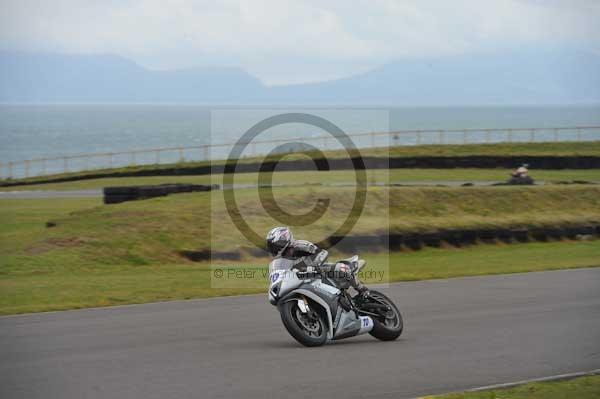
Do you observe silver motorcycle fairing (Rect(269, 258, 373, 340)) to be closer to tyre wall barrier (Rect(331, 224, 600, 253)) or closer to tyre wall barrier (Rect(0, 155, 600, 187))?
tyre wall barrier (Rect(331, 224, 600, 253))

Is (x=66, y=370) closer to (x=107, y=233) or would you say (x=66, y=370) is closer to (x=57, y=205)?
(x=107, y=233)

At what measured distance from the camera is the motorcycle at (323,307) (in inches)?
392

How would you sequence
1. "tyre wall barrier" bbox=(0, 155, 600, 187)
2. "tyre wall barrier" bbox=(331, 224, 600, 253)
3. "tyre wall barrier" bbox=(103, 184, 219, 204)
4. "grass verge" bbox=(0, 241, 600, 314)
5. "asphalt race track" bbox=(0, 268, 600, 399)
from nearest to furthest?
"asphalt race track" bbox=(0, 268, 600, 399) < "grass verge" bbox=(0, 241, 600, 314) < "tyre wall barrier" bbox=(331, 224, 600, 253) < "tyre wall barrier" bbox=(103, 184, 219, 204) < "tyre wall barrier" bbox=(0, 155, 600, 187)

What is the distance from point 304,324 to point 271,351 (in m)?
0.49

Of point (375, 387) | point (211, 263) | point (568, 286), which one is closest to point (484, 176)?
point (211, 263)

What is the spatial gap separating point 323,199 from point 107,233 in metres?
6.55

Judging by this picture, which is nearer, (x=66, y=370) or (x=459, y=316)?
(x=66, y=370)

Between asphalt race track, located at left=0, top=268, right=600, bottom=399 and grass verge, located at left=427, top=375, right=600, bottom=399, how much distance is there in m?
0.36

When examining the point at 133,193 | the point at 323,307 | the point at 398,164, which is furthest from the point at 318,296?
the point at 398,164

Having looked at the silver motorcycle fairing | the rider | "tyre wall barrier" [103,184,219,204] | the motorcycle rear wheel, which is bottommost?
the motorcycle rear wheel

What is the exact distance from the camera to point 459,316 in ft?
41.4

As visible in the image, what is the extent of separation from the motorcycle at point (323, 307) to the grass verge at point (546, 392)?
8.51 feet

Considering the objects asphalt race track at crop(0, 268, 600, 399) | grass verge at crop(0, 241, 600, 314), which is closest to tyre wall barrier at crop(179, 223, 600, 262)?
grass verge at crop(0, 241, 600, 314)

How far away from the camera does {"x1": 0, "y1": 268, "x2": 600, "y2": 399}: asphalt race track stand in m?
8.14
